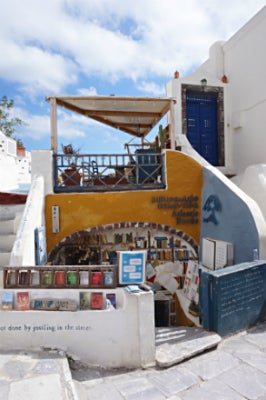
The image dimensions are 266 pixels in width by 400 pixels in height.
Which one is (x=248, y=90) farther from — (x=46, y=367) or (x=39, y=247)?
(x=46, y=367)

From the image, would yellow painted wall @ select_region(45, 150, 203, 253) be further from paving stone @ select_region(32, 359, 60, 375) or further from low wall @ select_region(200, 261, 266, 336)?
paving stone @ select_region(32, 359, 60, 375)

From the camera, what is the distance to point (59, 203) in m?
6.59

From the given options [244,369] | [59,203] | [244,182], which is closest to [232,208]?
[244,182]

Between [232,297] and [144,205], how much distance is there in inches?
121

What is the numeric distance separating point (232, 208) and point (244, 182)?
252 centimetres

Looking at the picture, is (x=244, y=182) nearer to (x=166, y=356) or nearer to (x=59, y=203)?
(x=59, y=203)

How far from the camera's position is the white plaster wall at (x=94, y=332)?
353 cm

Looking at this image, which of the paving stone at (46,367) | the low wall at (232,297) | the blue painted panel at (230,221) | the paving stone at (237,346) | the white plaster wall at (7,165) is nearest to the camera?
the paving stone at (46,367)

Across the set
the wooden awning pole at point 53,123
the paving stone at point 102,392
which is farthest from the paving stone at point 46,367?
the wooden awning pole at point 53,123

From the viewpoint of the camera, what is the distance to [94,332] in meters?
3.55

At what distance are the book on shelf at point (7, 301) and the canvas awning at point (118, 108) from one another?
15.8ft

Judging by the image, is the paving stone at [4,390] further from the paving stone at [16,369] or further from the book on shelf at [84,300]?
the book on shelf at [84,300]

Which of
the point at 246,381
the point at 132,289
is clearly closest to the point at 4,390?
the point at 132,289

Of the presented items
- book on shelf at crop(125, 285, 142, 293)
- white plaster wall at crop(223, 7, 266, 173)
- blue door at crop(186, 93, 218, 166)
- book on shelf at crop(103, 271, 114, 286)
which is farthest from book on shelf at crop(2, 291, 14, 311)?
white plaster wall at crop(223, 7, 266, 173)
